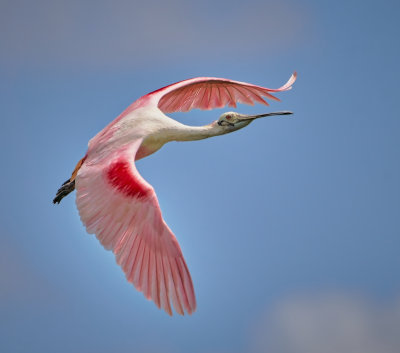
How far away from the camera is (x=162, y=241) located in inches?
303

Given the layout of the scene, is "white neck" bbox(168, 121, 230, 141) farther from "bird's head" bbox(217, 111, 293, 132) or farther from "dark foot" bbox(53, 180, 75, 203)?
"dark foot" bbox(53, 180, 75, 203)

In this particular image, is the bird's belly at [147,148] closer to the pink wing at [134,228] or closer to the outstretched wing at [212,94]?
the pink wing at [134,228]

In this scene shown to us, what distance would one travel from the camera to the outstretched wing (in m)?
10.1

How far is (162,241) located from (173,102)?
305cm

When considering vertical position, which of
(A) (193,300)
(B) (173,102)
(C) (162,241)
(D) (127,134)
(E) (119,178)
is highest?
(B) (173,102)

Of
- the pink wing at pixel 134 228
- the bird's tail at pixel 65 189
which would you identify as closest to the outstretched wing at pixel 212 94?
the bird's tail at pixel 65 189

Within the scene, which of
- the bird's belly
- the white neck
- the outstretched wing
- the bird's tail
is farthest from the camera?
the outstretched wing

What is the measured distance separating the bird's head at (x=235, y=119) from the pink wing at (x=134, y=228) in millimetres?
1474

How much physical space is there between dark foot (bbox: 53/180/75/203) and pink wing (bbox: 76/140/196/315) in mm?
1098

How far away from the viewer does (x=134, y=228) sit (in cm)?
789

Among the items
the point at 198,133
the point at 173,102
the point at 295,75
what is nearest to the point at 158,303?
the point at 198,133

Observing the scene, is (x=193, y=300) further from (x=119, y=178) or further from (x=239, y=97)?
(x=239, y=97)

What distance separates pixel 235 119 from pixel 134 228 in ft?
7.61

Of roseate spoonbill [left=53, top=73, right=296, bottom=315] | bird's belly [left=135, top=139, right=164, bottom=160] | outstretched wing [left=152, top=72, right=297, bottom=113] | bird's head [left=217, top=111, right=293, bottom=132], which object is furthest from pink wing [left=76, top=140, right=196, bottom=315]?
outstretched wing [left=152, top=72, right=297, bottom=113]
